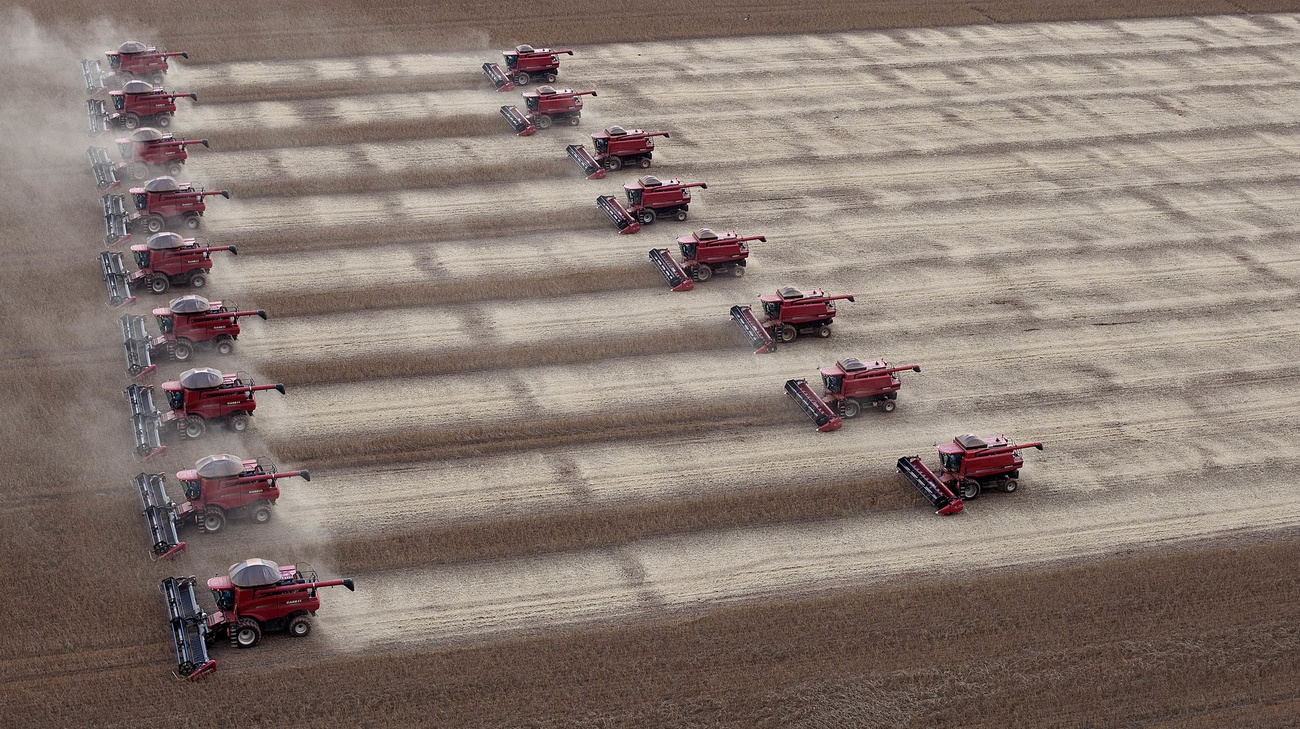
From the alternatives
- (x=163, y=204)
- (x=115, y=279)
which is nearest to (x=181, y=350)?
(x=115, y=279)

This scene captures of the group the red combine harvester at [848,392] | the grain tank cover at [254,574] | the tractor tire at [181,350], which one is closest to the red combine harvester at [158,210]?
the tractor tire at [181,350]

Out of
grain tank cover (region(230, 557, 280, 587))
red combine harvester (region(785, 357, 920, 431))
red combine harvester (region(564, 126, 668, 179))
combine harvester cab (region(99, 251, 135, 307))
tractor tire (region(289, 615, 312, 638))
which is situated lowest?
tractor tire (region(289, 615, 312, 638))

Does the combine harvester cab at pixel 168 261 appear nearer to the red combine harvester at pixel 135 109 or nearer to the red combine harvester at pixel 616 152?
the red combine harvester at pixel 135 109

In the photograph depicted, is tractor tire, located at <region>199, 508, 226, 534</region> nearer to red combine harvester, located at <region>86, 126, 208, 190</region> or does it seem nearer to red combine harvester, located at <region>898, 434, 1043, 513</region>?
red combine harvester, located at <region>898, 434, 1043, 513</region>

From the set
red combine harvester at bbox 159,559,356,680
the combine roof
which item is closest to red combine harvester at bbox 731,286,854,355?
the combine roof

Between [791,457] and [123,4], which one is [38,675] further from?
[123,4]

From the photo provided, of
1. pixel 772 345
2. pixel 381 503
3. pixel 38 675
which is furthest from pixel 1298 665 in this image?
pixel 38 675

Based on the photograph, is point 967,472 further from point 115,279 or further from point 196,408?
point 115,279
